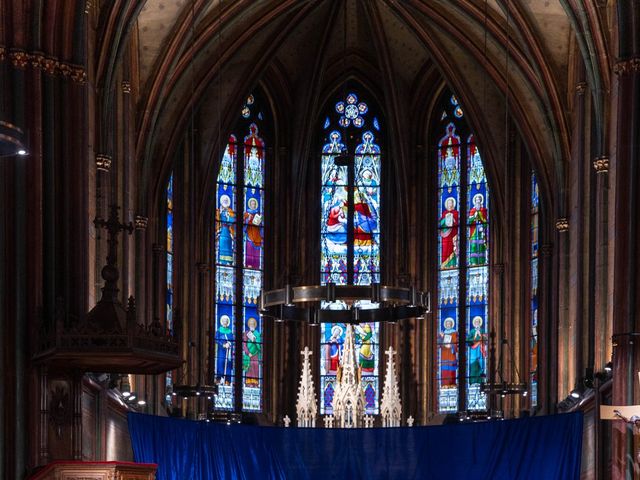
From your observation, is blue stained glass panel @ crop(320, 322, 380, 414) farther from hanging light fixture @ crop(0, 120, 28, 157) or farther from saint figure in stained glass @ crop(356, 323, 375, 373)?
hanging light fixture @ crop(0, 120, 28, 157)

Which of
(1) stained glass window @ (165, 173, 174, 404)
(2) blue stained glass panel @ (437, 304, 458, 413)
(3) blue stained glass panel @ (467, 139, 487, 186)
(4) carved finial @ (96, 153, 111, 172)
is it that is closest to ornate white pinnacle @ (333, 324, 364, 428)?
(1) stained glass window @ (165, 173, 174, 404)

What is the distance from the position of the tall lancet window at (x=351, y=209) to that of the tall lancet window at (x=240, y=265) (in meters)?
1.95

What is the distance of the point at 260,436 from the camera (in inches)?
1228

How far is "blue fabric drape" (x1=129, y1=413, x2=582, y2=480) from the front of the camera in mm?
30558

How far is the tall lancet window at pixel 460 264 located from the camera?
4322 cm

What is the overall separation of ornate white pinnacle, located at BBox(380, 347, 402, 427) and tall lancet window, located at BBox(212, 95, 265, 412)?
4921 millimetres

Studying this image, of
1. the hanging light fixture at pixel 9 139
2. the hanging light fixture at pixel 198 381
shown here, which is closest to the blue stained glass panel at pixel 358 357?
the hanging light fixture at pixel 198 381

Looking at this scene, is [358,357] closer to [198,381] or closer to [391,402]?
[391,402]

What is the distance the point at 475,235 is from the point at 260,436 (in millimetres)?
14203

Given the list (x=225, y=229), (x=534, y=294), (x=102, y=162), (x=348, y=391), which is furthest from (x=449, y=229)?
(x=102, y=162)

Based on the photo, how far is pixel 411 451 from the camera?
30766 mm

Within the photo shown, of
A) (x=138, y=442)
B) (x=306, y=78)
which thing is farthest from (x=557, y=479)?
(x=306, y=78)

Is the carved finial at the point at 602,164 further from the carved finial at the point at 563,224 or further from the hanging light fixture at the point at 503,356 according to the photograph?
the carved finial at the point at 563,224

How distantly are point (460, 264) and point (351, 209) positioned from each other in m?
3.72
